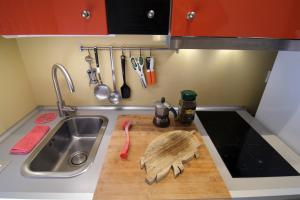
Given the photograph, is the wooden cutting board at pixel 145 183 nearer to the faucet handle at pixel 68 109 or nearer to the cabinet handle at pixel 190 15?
the faucet handle at pixel 68 109

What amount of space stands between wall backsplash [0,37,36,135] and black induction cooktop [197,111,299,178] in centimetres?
117

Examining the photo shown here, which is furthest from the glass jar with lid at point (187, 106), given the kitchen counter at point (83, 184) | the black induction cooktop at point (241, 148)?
the kitchen counter at point (83, 184)

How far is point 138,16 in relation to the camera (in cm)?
68

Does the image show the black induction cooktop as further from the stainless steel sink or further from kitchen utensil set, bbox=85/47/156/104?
the stainless steel sink

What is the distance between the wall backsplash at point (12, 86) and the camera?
944 mm

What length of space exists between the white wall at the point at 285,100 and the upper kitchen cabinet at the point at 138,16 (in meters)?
0.76

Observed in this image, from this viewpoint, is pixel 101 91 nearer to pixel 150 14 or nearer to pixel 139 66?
pixel 139 66

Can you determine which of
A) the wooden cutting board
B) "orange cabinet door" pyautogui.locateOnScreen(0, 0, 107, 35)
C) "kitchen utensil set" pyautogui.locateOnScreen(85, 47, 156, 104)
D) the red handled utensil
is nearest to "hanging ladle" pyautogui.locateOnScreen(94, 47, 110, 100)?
"kitchen utensil set" pyautogui.locateOnScreen(85, 47, 156, 104)

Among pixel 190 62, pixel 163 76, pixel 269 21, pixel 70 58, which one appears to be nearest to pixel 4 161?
pixel 70 58

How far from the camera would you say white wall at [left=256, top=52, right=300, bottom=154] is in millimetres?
907

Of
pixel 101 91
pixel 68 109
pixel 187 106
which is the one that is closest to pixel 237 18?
pixel 187 106

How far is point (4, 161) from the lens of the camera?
2.64 ft

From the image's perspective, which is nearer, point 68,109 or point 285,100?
point 285,100

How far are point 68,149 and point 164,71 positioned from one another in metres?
0.82
